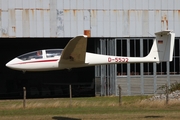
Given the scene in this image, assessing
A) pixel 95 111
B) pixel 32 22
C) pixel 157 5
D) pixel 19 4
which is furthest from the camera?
pixel 157 5

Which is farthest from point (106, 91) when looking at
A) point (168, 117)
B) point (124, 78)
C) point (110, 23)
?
point (168, 117)

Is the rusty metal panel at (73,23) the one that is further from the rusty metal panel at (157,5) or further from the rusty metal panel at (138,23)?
the rusty metal panel at (157,5)

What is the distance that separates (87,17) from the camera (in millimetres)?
36969

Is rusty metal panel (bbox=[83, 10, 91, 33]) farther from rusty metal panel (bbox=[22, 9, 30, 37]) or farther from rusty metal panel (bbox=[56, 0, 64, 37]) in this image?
rusty metal panel (bbox=[22, 9, 30, 37])

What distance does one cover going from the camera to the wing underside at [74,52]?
2016cm

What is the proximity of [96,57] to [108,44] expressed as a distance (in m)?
16.1

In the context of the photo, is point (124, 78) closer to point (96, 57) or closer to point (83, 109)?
point (83, 109)

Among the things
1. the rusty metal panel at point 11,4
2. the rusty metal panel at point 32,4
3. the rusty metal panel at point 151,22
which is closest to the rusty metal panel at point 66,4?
the rusty metal panel at point 32,4

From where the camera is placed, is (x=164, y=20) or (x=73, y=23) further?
(x=164, y=20)

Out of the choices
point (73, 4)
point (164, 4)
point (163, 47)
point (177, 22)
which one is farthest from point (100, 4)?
point (163, 47)

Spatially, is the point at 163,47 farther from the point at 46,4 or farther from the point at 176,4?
the point at 176,4

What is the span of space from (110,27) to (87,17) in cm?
189

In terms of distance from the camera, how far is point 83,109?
24.4 meters

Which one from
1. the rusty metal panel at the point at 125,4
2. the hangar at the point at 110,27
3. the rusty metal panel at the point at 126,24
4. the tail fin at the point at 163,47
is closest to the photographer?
the tail fin at the point at 163,47
